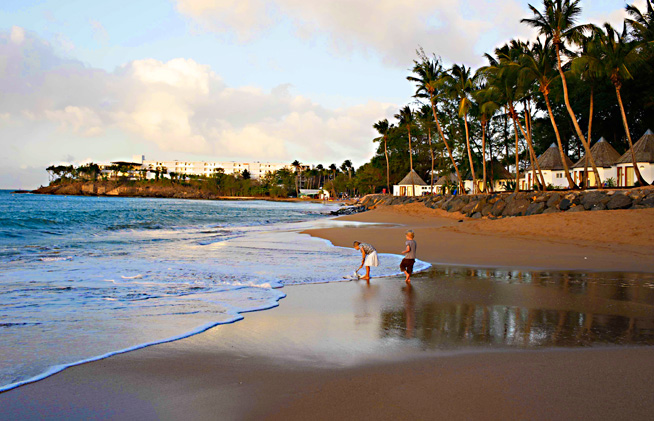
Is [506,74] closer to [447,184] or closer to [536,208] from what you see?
[536,208]

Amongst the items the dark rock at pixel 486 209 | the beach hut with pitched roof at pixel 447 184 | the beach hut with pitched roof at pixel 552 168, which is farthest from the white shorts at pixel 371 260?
the beach hut with pitched roof at pixel 447 184

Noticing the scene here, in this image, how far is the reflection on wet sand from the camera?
568 cm

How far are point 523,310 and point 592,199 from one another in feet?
65.2

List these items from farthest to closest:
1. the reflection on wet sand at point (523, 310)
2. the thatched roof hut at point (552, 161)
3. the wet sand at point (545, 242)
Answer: the thatched roof hut at point (552, 161) → the wet sand at point (545, 242) → the reflection on wet sand at point (523, 310)

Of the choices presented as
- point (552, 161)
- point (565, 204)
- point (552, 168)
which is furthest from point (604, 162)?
point (565, 204)

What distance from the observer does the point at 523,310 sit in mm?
7238

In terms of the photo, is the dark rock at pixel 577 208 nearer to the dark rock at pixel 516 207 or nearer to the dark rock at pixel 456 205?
the dark rock at pixel 516 207

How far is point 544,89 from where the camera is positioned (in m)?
29.7

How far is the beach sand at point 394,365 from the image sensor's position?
371 centimetres

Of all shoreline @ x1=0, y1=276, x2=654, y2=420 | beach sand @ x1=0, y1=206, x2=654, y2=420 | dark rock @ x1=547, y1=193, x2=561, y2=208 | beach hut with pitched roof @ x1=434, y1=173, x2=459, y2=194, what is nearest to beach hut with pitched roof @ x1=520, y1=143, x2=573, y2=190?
beach hut with pitched roof @ x1=434, y1=173, x2=459, y2=194

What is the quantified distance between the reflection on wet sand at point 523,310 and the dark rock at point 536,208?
17.0m

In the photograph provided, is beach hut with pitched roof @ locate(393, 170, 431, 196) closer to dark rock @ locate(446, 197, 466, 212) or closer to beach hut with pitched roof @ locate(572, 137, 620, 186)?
beach hut with pitched roof @ locate(572, 137, 620, 186)

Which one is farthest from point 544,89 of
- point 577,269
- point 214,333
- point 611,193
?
point 214,333

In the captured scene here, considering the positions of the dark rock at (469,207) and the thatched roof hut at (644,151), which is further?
the dark rock at (469,207)
